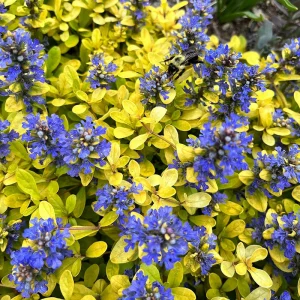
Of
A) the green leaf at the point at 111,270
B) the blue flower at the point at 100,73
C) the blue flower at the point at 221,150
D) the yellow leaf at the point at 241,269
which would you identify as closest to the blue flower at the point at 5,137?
the blue flower at the point at 100,73

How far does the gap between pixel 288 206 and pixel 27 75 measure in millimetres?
2062

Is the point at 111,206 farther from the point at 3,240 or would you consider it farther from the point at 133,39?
the point at 133,39

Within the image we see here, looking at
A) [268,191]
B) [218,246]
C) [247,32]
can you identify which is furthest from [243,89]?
[247,32]

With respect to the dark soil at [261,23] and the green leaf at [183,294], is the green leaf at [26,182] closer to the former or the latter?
the green leaf at [183,294]

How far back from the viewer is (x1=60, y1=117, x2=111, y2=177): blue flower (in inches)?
89.5

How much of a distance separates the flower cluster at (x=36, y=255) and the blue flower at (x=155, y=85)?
3.66ft

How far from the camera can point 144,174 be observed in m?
2.76

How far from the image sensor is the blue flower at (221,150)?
1.97 m

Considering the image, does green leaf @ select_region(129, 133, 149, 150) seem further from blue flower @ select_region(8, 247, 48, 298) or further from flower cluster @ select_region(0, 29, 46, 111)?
blue flower @ select_region(8, 247, 48, 298)

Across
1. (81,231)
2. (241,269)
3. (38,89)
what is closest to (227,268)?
(241,269)

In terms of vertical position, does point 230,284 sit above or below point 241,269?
below

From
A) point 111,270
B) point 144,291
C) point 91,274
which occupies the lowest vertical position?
point 91,274

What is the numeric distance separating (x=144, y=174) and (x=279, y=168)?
922 mm

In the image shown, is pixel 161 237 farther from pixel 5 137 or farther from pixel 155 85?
pixel 5 137
